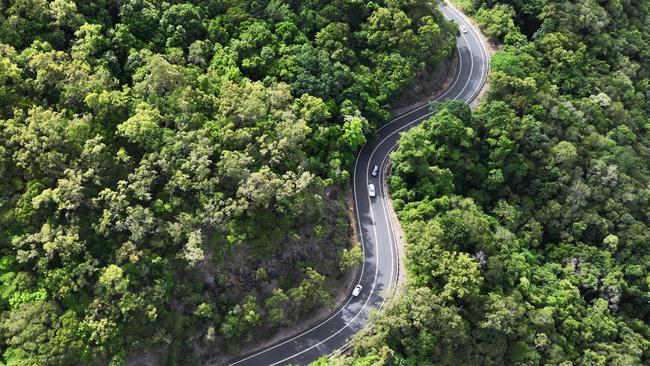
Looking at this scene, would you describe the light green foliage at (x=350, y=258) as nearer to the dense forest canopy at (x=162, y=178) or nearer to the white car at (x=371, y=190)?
the dense forest canopy at (x=162, y=178)

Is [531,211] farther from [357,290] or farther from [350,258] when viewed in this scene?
[350,258]

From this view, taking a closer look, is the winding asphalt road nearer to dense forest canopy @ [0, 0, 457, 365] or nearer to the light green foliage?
dense forest canopy @ [0, 0, 457, 365]

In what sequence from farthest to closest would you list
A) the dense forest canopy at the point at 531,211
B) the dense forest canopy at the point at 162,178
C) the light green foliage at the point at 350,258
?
the dense forest canopy at the point at 531,211 → the light green foliage at the point at 350,258 → the dense forest canopy at the point at 162,178

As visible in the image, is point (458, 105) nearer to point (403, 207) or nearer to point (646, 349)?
point (403, 207)

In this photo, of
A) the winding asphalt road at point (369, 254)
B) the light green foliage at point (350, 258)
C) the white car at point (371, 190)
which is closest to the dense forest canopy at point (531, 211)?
the white car at point (371, 190)

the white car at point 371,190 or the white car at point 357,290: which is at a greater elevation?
the white car at point 371,190

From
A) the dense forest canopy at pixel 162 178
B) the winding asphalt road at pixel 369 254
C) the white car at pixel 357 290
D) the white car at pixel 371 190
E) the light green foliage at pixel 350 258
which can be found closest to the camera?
the dense forest canopy at pixel 162 178

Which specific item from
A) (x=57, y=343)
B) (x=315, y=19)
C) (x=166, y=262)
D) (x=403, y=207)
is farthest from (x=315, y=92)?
(x=57, y=343)

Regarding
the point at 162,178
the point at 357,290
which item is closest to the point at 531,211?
the point at 357,290
